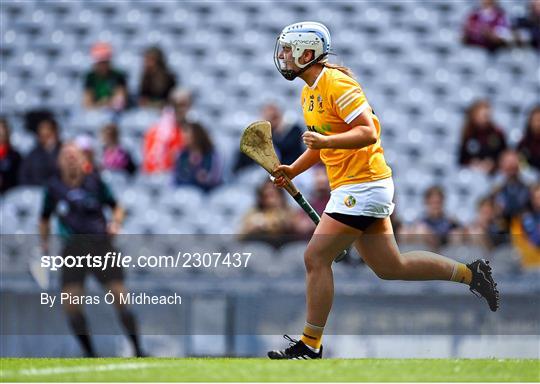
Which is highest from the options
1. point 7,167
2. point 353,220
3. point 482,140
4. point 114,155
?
point 353,220

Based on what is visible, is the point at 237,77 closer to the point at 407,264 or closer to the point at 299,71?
the point at 299,71

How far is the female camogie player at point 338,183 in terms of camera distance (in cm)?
601

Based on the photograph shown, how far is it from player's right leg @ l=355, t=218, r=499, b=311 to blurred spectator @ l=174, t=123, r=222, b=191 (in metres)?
5.41

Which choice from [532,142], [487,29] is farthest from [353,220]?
[487,29]

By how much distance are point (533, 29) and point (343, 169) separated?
291 inches

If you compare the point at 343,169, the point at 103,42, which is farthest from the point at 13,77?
the point at 343,169

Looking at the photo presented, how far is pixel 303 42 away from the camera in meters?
6.16

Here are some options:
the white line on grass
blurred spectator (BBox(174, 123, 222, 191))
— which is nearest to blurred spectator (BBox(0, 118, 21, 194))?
blurred spectator (BBox(174, 123, 222, 191))

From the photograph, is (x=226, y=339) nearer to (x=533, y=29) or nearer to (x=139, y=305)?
(x=139, y=305)

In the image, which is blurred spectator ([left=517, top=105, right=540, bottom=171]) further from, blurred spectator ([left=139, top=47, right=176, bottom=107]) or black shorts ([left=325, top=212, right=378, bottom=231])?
black shorts ([left=325, top=212, right=378, bottom=231])

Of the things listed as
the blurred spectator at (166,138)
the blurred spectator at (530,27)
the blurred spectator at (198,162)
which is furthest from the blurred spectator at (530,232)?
the blurred spectator at (166,138)

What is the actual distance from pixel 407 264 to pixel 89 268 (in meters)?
2.40

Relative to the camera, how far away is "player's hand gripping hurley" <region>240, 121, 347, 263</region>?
647 centimetres

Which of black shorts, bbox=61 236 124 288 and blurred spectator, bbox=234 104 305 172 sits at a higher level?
black shorts, bbox=61 236 124 288
